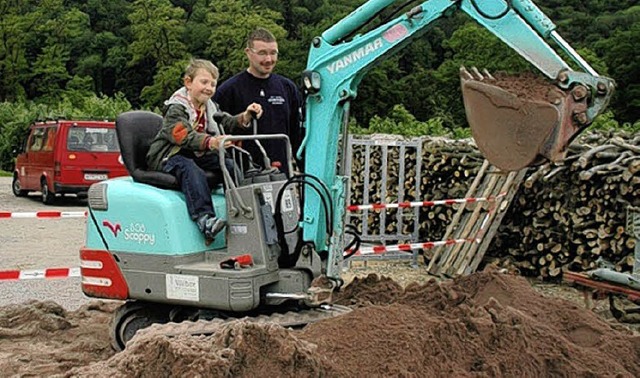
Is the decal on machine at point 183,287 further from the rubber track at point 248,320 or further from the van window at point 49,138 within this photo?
the van window at point 49,138

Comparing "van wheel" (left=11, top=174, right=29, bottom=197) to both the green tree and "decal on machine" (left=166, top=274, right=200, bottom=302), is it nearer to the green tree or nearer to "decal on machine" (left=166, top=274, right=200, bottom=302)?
"decal on machine" (left=166, top=274, right=200, bottom=302)

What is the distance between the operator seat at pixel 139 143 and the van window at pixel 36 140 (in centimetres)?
1432

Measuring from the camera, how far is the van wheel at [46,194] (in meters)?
19.2

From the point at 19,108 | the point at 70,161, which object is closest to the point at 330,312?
the point at 70,161

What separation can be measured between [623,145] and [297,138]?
5.11 m

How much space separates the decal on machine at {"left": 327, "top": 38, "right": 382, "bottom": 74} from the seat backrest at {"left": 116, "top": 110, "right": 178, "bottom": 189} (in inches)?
56.3

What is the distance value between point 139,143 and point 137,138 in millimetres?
39

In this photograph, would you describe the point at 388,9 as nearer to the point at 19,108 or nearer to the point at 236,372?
the point at 236,372

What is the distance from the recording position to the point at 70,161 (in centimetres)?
1831

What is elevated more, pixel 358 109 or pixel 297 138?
pixel 297 138

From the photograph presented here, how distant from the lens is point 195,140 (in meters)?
5.76

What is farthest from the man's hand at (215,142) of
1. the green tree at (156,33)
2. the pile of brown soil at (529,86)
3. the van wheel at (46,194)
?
the green tree at (156,33)

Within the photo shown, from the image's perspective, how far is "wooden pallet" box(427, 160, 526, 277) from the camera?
36.3 feet

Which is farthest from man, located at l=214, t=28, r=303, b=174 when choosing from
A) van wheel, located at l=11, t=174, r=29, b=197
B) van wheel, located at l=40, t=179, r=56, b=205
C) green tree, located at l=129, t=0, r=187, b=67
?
green tree, located at l=129, t=0, r=187, b=67
